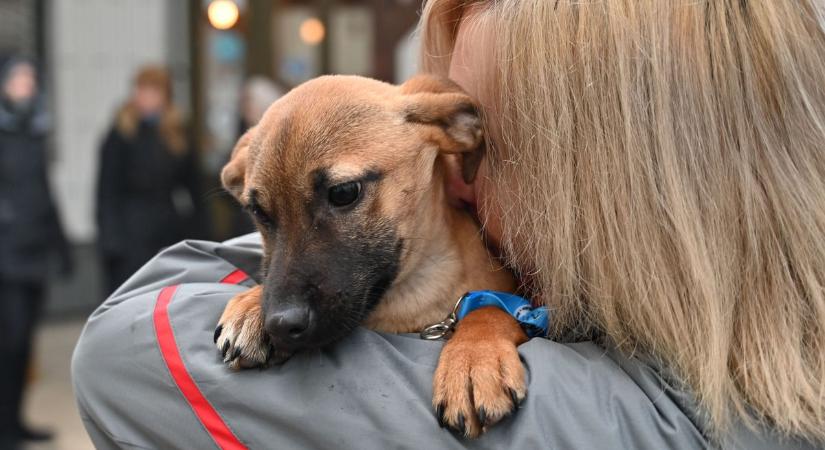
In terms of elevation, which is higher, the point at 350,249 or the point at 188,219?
the point at 350,249

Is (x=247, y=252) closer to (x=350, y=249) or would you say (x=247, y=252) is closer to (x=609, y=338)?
(x=350, y=249)

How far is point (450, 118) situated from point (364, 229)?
1.17ft

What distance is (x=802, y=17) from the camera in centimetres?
181

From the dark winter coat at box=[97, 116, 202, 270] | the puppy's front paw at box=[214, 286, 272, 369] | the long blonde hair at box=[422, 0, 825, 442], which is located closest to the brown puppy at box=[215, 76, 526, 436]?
the puppy's front paw at box=[214, 286, 272, 369]

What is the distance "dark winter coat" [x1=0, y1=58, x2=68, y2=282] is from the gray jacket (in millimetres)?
4917

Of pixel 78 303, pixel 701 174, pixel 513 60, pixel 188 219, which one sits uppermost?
pixel 513 60

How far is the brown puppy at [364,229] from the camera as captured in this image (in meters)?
1.94

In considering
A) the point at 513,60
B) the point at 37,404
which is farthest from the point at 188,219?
the point at 513,60

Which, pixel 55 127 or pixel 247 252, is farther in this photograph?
pixel 55 127

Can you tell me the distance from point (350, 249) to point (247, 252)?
352 mm

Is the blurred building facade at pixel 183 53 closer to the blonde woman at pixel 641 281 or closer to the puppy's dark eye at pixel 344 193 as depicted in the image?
the puppy's dark eye at pixel 344 193

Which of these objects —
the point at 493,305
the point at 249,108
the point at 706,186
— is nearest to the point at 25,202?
the point at 249,108

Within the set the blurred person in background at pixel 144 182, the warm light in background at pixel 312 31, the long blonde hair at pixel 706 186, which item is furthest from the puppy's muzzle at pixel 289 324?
the warm light in background at pixel 312 31

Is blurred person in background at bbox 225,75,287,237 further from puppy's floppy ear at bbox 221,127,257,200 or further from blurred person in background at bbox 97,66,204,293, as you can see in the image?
puppy's floppy ear at bbox 221,127,257,200
